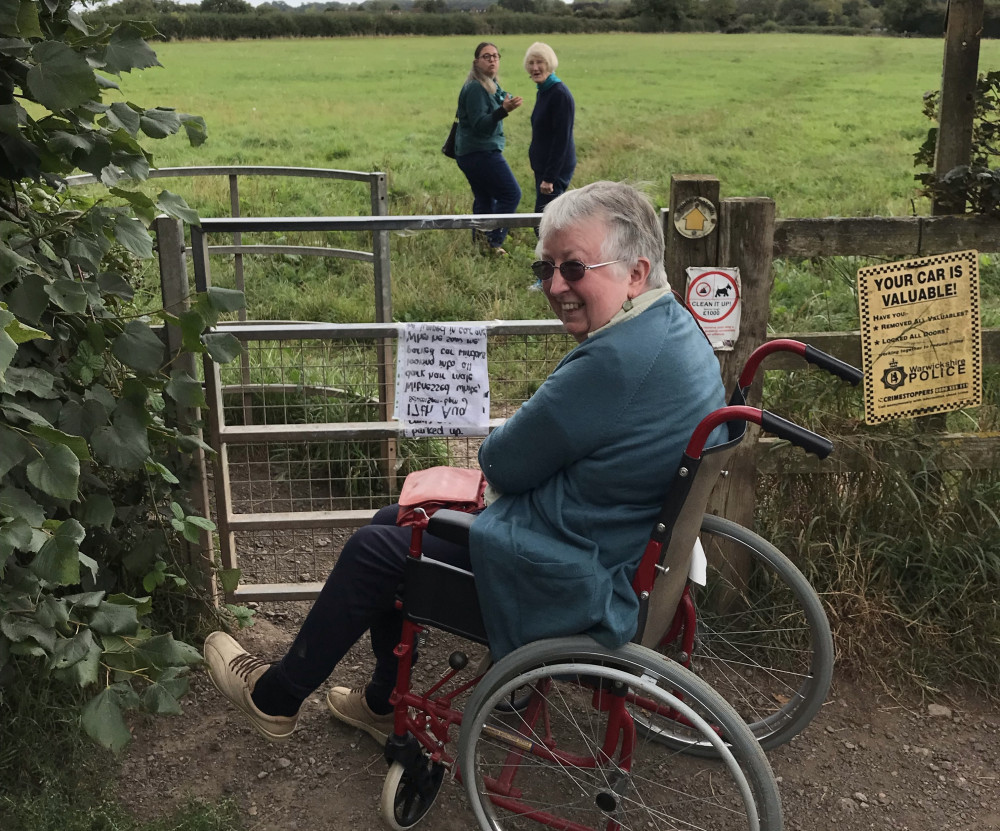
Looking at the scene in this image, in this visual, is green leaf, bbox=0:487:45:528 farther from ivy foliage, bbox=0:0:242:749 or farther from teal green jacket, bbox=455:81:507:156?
teal green jacket, bbox=455:81:507:156

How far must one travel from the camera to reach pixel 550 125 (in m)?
9.35

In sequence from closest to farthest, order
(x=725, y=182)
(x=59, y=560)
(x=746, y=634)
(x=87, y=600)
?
(x=59, y=560)
(x=87, y=600)
(x=746, y=634)
(x=725, y=182)

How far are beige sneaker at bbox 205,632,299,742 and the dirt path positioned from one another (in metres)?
0.17

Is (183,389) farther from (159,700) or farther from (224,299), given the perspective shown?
(159,700)

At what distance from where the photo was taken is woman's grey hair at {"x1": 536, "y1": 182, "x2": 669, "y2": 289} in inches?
96.7

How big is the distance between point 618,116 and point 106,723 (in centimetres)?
2189

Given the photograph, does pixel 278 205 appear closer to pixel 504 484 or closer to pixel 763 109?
pixel 504 484

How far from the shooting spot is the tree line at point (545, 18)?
5381 centimetres

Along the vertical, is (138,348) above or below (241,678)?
above

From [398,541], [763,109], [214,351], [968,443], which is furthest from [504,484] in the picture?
[763,109]

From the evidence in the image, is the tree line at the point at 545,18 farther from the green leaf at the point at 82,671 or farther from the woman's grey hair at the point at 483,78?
the green leaf at the point at 82,671

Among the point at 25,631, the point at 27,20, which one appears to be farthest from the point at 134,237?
the point at 25,631

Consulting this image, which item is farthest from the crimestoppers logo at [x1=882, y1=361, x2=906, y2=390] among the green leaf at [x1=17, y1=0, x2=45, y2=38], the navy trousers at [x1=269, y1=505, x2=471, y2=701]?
the green leaf at [x1=17, y1=0, x2=45, y2=38]

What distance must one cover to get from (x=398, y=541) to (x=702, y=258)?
136 centimetres
